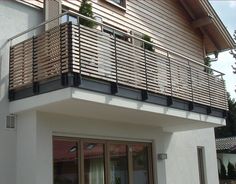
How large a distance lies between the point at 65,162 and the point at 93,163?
1058 millimetres

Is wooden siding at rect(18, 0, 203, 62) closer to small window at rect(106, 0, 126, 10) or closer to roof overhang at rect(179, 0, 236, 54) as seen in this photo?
small window at rect(106, 0, 126, 10)

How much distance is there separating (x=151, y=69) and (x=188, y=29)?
7288 mm

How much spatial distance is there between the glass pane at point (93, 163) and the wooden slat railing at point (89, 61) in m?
2.16

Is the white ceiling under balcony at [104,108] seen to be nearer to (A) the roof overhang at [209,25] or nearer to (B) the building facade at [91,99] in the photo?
(B) the building facade at [91,99]

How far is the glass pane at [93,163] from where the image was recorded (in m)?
11.5

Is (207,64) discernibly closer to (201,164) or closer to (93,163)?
(201,164)

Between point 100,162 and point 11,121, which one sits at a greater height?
point 11,121

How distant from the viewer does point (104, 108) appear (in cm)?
1027

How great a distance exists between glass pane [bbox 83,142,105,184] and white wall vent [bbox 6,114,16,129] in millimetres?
2039

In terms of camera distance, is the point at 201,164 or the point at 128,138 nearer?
the point at 128,138

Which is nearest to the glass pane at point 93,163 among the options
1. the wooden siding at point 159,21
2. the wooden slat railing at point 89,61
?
the wooden slat railing at point 89,61

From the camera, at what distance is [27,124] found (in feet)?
33.6

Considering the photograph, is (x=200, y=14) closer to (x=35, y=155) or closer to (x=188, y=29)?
(x=188, y=29)

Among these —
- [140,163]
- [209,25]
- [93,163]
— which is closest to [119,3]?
[209,25]
